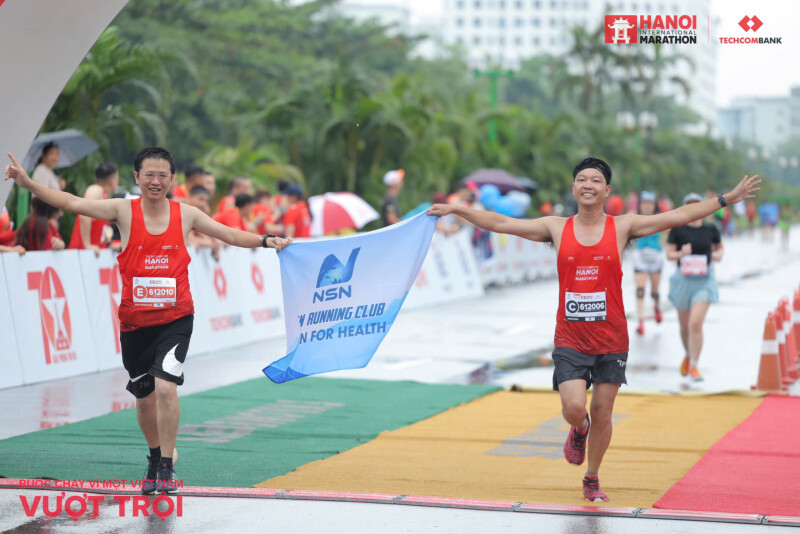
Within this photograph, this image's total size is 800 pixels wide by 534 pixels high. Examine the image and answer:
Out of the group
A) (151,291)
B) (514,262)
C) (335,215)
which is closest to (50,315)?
(151,291)

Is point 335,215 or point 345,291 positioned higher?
point 335,215

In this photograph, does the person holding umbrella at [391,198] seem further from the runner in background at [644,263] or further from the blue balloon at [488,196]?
the blue balloon at [488,196]

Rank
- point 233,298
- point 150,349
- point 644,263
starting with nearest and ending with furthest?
point 150,349, point 233,298, point 644,263

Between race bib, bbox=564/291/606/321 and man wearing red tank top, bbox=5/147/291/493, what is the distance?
2.38m

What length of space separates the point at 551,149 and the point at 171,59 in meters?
28.4

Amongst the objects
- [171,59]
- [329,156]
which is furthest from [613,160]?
[171,59]

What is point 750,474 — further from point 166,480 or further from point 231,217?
point 231,217

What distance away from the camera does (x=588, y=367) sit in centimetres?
726

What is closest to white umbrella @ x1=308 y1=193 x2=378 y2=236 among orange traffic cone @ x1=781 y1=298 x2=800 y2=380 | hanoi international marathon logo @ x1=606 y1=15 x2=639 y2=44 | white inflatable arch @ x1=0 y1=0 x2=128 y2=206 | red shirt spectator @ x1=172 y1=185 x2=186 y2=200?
hanoi international marathon logo @ x1=606 y1=15 x2=639 y2=44

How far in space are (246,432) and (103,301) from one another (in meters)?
4.36

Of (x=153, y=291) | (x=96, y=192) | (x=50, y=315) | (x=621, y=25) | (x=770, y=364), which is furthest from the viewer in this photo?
(x=621, y=25)

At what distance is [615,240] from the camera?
23.7ft

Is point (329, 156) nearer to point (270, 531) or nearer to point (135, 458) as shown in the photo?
point (135, 458)

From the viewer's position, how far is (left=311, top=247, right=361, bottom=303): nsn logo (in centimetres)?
799
